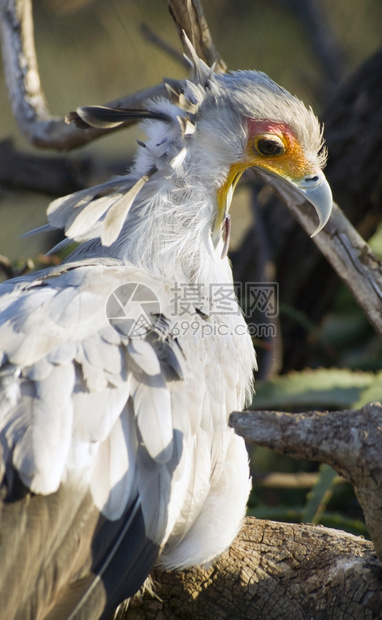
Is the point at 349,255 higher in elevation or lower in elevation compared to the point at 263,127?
lower

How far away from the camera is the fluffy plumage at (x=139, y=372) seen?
1.80m

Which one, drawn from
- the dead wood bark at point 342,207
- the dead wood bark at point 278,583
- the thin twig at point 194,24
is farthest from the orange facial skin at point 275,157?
the dead wood bark at point 342,207

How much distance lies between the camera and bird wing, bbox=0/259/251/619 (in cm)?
179

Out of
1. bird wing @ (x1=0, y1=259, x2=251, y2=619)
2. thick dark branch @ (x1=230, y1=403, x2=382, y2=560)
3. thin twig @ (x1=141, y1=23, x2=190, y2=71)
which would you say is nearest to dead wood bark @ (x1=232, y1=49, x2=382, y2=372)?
thin twig @ (x1=141, y1=23, x2=190, y2=71)

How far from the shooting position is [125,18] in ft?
19.2

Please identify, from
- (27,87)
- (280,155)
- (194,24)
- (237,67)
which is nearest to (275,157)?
(280,155)

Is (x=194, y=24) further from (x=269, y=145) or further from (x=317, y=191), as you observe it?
(x=317, y=191)

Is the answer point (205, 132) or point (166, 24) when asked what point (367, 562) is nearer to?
point (205, 132)

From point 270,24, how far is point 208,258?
5.13 metres

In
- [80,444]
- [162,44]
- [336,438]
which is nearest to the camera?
[336,438]

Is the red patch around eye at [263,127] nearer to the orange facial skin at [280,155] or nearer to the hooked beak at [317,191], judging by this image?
the orange facial skin at [280,155]

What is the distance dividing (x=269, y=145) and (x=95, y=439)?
1.13 m

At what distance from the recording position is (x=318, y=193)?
2.44 metres

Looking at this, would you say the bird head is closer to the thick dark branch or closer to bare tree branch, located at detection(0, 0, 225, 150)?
bare tree branch, located at detection(0, 0, 225, 150)
